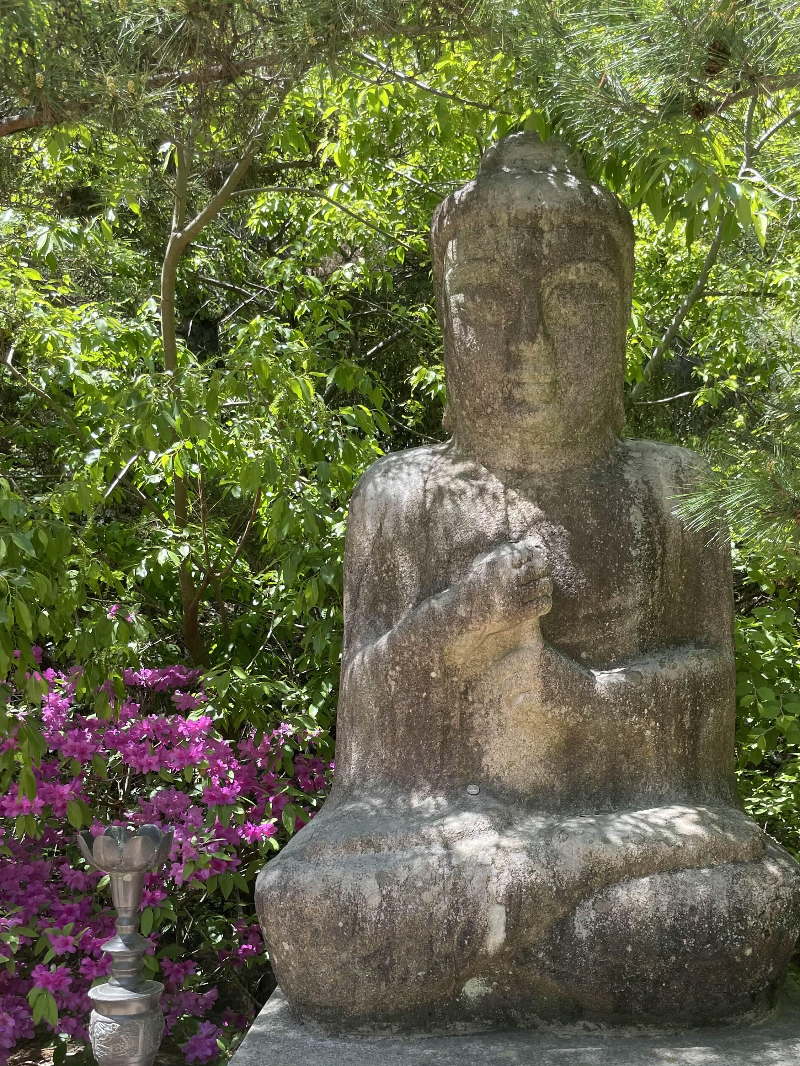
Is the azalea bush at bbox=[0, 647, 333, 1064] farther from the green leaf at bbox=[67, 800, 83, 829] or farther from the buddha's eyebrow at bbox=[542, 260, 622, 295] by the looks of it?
the buddha's eyebrow at bbox=[542, 260, 622, 295]

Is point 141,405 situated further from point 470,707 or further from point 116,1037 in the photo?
point 116,1037

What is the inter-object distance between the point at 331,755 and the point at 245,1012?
968 millimetres

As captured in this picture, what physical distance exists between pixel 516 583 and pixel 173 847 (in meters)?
1.58

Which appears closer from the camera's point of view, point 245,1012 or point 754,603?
point 245,1012

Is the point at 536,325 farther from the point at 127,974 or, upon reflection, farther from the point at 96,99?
the point at 127,974

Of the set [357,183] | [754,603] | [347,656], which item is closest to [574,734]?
[347,656]

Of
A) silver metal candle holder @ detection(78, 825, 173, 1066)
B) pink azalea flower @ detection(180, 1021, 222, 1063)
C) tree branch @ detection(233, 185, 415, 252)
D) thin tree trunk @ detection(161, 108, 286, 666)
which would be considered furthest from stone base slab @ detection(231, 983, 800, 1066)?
tree branch @ detection(233, 185, 415, 252)

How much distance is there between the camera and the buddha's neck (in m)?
3.20

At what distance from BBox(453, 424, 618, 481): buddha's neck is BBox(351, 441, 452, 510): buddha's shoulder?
0.14 meters

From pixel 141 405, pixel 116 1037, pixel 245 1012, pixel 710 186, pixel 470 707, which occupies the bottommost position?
pixel 245 1012

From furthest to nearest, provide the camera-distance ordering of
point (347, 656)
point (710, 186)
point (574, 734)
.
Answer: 1. point (347, 656)
2. point (574, 734)
3. point (710, 186)

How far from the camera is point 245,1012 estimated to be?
4.18 m

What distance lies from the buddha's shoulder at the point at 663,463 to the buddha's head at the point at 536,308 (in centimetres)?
11

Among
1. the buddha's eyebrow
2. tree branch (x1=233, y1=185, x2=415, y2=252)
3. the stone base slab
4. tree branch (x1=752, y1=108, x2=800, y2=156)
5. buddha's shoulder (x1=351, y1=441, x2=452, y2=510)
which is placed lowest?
the stone base slab
